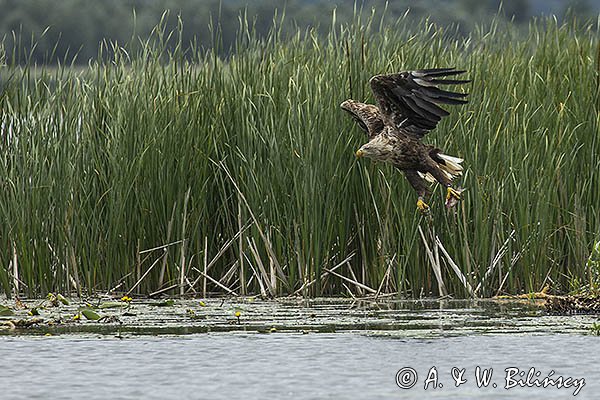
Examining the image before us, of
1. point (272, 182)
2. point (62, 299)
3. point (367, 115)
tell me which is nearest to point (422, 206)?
point (367, 115)

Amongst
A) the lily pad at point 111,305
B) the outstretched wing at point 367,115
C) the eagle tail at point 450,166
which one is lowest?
the lily pad at point 111,305

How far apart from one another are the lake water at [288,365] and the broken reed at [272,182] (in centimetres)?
197

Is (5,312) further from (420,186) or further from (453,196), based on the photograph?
(453,196)

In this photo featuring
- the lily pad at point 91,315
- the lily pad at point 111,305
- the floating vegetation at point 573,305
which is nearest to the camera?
the lily pad at point 91,315

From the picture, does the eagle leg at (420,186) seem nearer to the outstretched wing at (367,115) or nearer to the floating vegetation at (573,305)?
the outstretched wing at (367,115)

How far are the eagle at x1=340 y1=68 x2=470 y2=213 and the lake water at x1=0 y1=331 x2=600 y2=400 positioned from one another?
1.69m

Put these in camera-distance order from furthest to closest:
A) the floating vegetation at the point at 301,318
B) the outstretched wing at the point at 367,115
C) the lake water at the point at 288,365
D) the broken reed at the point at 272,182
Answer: the broken reed at the point at 272,182 → the outstretched wing at the point at 367,115 → the floating vegetation at the point at 301,318 → the lake water at the point at 288,365

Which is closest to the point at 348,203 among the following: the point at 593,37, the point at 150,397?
the point at 593,37

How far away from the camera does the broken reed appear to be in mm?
8984

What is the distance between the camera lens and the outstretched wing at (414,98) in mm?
8445

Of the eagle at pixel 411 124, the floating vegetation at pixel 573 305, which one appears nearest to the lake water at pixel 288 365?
the floating vegetation at pixel 573 305

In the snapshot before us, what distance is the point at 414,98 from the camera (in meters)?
8.56

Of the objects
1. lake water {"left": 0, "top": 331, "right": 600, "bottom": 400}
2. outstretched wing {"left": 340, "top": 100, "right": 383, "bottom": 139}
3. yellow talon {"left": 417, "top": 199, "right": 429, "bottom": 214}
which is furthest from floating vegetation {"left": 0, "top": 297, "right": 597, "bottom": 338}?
outstretched wing {"left": 340, "top": 100, "right": 383, "bottom": 139}

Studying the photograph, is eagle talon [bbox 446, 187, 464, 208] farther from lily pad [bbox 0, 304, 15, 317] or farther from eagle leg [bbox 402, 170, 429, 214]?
lily pad [bbox 0, 304, 15, 317]
